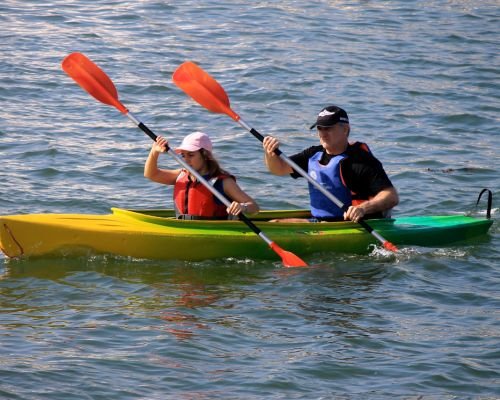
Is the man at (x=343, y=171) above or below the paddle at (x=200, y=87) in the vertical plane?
below

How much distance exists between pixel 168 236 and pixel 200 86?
1.50 meters

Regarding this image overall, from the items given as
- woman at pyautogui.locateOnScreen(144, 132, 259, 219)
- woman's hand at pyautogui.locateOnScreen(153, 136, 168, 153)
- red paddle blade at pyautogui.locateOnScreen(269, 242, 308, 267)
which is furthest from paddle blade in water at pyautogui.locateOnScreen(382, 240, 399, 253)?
woman's hand at pyautogui.locateOnScreen(153, 136, 168, 153)

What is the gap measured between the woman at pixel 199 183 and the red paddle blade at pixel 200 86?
0.76 m

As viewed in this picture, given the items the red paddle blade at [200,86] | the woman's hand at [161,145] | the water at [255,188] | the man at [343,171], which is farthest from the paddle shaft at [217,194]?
the red paddle blade at [200,86]

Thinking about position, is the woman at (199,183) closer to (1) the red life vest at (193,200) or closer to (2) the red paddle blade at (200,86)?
(1) the red life vest at (193,200)

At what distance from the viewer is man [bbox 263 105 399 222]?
27.4 ft

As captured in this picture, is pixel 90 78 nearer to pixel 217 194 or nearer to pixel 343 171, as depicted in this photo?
pixel 217 194

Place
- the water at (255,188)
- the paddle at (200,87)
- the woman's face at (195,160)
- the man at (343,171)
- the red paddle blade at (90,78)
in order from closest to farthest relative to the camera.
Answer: the water at (255,188) → the woman's face at (195,160) → the man at (343,171) → the red paddle blade at (90,78) → the paddle at (200,87)

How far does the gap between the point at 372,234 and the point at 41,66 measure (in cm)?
754

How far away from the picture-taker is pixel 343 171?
8.48 metres

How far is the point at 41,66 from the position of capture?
14828mm

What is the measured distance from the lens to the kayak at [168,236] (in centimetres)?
811

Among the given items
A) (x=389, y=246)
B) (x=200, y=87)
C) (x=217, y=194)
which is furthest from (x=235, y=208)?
(x=200, y=87)

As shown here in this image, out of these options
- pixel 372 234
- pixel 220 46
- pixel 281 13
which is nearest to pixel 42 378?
pixel 372 234
